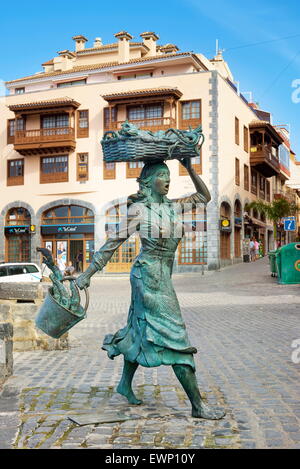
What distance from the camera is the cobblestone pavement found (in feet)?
12.8

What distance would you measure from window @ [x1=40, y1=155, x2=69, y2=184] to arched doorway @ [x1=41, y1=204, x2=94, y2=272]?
182cm

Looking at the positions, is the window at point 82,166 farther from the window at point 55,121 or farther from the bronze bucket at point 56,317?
the bronze bucket at point 56,317

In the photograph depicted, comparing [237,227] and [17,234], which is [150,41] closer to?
[237,227]

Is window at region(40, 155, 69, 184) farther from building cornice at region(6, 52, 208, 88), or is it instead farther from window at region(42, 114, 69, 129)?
building cornice at region(6, 52, 208, 88)

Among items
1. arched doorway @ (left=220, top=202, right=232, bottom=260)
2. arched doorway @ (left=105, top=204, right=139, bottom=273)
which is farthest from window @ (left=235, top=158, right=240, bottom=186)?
arched doorway @ (left=105, top=204, right=139, bottom=273)

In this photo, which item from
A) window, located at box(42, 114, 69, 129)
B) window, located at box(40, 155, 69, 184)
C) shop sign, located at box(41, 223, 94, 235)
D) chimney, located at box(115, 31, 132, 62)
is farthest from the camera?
chimney, located at box(115, 31, 132, 62)

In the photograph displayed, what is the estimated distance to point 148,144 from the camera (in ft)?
14.3

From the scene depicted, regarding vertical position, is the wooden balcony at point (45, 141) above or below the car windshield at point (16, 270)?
above

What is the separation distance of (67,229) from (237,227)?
35.6 feet

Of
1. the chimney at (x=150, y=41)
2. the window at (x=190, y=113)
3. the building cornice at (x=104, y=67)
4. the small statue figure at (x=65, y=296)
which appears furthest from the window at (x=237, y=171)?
the small statue figure at (x=65, y=296)

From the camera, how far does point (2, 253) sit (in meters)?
35.8

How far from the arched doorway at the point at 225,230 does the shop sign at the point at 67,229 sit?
25.5 feet

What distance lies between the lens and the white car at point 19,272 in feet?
67.7

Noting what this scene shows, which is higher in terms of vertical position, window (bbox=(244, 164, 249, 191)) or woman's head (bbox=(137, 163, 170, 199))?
window (bbox=(244, 164, 249, 191))
